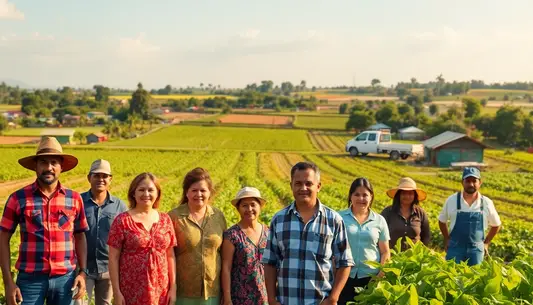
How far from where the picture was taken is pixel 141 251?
14.4 ft

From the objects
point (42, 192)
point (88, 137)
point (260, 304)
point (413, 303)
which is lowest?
point (88, 137)

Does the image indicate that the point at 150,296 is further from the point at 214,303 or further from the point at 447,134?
the point at 447,134

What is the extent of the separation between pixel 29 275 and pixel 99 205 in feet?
3.64

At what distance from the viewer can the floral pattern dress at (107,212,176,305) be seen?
171 inches

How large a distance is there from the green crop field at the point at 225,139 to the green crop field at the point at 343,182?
0.37 feet

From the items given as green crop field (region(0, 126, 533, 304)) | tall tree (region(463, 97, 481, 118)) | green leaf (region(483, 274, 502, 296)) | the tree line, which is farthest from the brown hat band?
tall tree (region(463, 97, 481, 118))

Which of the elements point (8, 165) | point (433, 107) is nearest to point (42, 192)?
point (8, 165)

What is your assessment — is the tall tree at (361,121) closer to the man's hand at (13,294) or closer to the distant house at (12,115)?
the distant house at (12,115)

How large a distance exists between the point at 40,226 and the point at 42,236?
0.09 meters

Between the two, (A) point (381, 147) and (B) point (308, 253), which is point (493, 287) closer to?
(B) point (308, 253)

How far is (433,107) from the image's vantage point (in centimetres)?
10075

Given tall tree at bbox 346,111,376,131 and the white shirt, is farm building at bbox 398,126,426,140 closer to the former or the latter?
tall tree at bbox 346,111,376,131

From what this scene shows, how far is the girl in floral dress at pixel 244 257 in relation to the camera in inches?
188

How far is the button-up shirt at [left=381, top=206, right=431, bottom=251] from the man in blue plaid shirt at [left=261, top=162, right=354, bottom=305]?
203 cm
